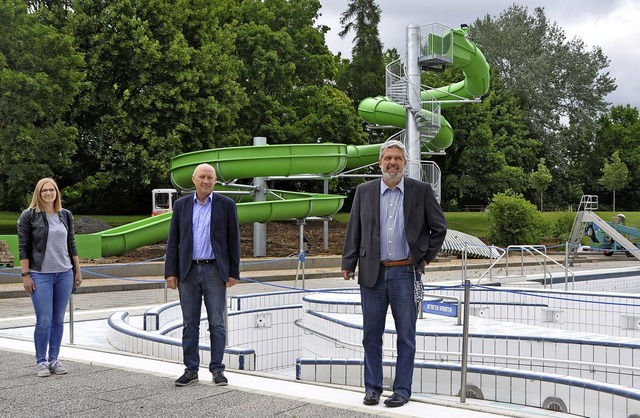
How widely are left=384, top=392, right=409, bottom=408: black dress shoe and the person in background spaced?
10.4ft

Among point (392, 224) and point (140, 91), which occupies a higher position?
point (140, 91)

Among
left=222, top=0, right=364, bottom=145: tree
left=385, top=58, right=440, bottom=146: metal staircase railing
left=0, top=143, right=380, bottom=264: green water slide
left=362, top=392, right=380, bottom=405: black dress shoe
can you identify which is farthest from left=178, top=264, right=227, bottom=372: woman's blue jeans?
left=222, top=0, right=364, bottom=145: tree

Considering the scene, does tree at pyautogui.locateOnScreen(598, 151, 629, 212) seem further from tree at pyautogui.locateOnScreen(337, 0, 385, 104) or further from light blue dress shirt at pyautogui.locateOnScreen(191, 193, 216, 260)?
light blue dress shirt at pyautogui.locateOnScreen(191, 193, 216, 260)

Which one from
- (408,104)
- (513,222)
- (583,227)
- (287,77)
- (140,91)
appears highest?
(287,77)

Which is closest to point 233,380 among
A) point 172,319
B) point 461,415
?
point 461,415

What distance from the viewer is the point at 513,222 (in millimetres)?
40062

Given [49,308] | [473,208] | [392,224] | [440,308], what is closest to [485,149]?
[473,208]

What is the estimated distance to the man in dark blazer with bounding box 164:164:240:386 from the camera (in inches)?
280

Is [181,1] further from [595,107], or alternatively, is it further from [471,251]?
[595,107]

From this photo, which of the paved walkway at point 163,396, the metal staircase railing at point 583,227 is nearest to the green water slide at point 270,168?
the metal staircase railing at point 583,227

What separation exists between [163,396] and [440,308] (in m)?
6.14

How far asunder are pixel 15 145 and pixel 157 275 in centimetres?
899

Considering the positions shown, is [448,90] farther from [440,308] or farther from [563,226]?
[440,308]

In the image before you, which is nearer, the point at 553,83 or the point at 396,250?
the point at 396,250
